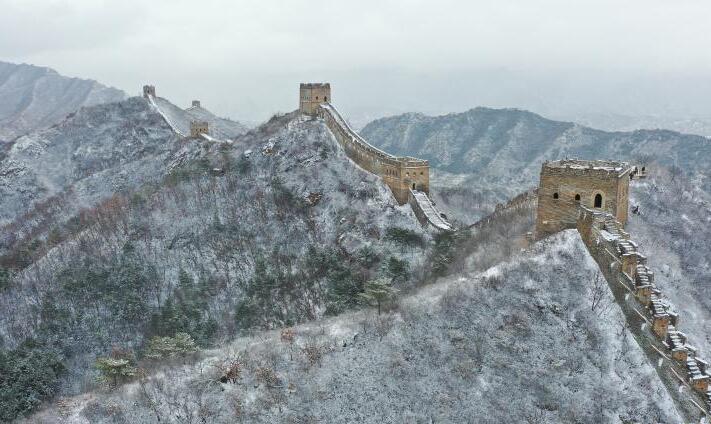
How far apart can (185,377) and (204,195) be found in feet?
168

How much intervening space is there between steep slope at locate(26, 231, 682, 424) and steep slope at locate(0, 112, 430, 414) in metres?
25.7

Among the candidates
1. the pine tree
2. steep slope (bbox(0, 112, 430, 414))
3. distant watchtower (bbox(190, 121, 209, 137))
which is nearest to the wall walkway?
steep slope (bbox(0, 112, 430, 414))

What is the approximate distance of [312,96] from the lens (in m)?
79.1

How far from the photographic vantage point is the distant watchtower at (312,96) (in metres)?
78.9

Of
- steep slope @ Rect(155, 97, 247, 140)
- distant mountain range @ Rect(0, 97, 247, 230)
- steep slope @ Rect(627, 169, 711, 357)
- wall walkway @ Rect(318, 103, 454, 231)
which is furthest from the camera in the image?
steep slope @ Rect(155, 97, 247, 140)

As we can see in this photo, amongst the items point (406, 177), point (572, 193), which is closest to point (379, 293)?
point (572, 193)

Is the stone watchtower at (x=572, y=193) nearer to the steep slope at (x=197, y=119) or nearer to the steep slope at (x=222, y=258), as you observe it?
the steep slope at (x=222, y=258)

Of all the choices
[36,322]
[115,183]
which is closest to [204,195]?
[36,322]

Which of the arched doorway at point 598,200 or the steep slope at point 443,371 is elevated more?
the arched doorway at point 598,200

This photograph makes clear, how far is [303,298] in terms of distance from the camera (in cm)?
6212

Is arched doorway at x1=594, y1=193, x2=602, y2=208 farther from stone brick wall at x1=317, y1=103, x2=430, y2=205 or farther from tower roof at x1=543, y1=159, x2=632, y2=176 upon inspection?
stone brick wall at x1=317, y1=103, x2=430, y2=205

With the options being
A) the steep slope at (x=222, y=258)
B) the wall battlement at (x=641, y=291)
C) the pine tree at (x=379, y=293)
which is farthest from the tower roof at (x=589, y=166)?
the steep slope at (x=222, y=258)

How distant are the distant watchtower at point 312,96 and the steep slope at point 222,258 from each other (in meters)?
3.92

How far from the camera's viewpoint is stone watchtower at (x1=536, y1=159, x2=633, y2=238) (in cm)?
3250
